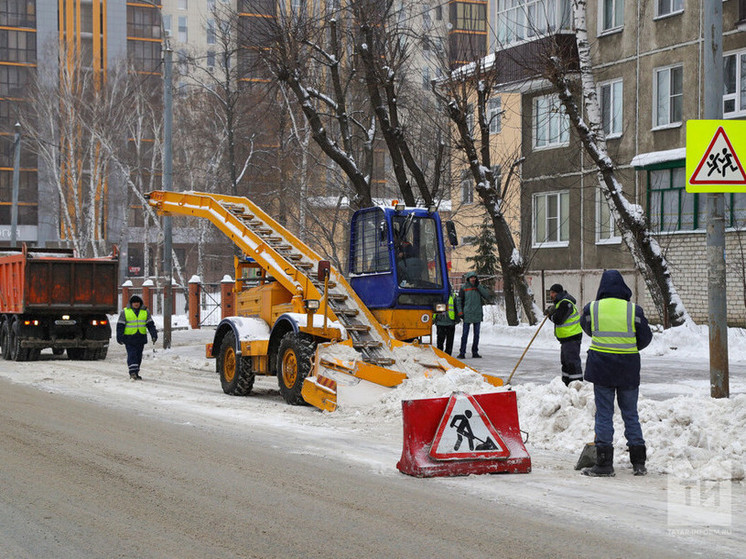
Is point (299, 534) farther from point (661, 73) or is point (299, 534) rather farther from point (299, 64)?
point (661, 73)

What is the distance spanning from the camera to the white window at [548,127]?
31.9 meters

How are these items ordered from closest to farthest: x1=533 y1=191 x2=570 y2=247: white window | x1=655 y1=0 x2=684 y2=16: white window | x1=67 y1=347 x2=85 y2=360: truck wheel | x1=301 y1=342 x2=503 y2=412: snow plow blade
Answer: x1=301 y1=342 x2=503 y2=412: snow plow blade < x1=67 y1=347 x2=85 y2=360: truck wheel < x1=655 y1=0 x2=684 y2=16: white window < x1=533 y1=191 x2=570 y2=247: white window

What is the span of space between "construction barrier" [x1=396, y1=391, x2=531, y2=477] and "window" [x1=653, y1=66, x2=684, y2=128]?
21177 millimetres

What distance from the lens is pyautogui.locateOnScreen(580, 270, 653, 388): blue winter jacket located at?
8828mm

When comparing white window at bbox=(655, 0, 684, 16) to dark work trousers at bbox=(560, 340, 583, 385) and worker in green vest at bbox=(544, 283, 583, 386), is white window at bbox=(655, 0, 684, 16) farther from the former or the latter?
dark work trousers at bbox=(560, 340, 583, 385)

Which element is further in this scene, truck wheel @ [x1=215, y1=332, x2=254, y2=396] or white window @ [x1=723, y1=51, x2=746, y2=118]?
white window @ [x1=723, y1=51, x2=746, y2=118]

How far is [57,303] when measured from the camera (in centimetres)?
2362

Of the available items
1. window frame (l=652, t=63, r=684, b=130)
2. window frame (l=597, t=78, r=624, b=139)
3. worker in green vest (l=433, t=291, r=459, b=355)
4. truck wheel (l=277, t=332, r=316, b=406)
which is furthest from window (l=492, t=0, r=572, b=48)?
truck wheel (l=277, t=332, r=316, b=406)

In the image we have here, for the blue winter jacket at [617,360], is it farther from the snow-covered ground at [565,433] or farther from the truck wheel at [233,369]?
the truck wheel at [233,369]

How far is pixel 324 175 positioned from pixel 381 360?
29.2 meters

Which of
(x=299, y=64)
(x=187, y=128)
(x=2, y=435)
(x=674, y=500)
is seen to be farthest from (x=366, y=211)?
(x=187, y=128)

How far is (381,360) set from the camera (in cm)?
1355

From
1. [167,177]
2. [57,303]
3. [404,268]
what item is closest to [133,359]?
[57,303]

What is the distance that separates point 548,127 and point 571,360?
19945 mm
